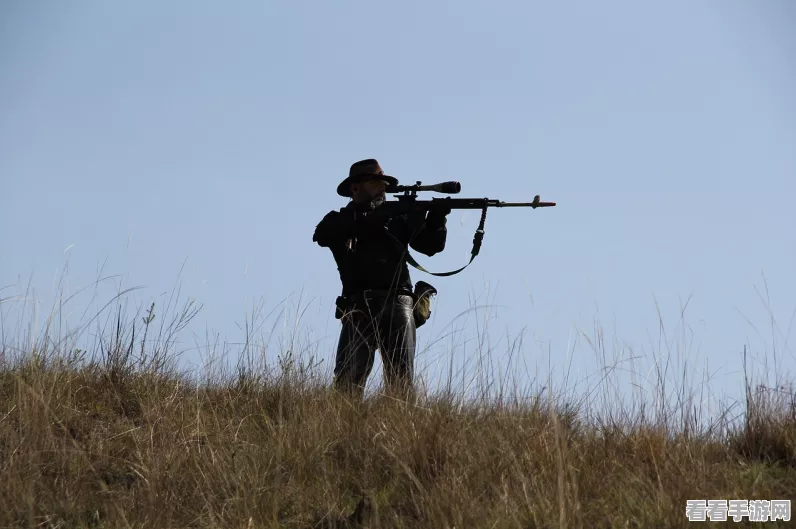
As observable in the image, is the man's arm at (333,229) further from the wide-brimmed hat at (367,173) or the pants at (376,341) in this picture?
the pants at (376,341)

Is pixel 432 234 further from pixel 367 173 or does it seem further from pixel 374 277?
pixel 367 173

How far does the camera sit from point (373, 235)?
5633mm

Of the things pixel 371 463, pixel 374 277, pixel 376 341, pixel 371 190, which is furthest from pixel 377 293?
pixel 371 463

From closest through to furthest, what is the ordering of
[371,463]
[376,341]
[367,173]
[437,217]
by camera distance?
1. [371,463]
2. [376,341]
3. [437,217]
4. [367,173]

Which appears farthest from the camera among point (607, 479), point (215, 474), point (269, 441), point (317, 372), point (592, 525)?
point (317, 372)

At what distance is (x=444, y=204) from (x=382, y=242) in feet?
1.62

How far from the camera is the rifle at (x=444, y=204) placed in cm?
561

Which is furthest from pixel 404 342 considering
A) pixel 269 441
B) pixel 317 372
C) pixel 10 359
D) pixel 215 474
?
pixel 10 359

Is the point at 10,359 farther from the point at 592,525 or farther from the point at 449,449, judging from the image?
the point at 592,525

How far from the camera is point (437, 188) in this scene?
566cm

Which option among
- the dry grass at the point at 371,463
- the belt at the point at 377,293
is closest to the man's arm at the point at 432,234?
the belt at the point at 377,293

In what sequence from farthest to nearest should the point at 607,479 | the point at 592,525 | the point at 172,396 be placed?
1. the point at 172,396
2. the point at 607,479
3. the point at 592,525

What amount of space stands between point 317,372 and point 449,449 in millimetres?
1715

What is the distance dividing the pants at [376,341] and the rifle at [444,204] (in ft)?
1.35
